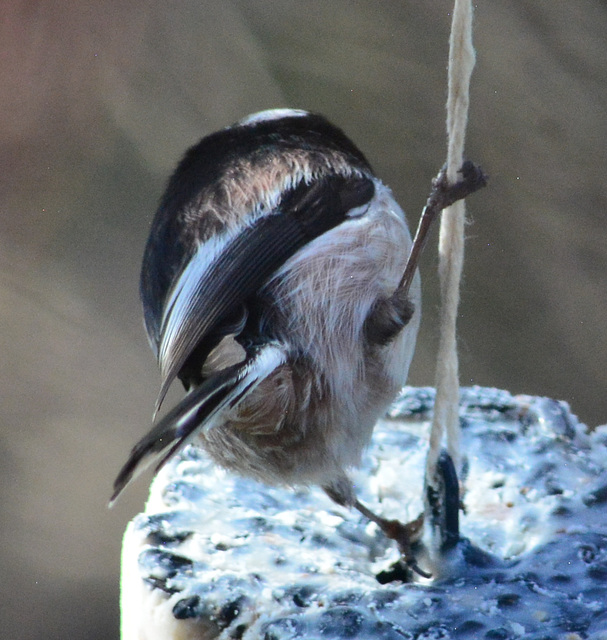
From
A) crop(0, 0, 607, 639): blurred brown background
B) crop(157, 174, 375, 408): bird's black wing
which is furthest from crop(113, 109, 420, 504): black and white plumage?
crop(0, 0, 607, 639): blurred brown background

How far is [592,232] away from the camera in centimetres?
159

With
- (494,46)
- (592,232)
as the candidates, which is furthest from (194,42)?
(592,232)

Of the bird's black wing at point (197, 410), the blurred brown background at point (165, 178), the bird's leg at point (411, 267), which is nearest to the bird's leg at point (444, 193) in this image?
the bird's leg at point (411, 267)

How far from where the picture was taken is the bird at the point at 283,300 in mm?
653

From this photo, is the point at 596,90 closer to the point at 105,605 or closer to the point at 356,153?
the point at 356,153

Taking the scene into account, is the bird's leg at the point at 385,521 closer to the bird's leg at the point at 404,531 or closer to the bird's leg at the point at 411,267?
the bird's leg at the point at 404,531

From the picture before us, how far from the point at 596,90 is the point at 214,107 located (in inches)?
28.7

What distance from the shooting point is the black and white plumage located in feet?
2.14

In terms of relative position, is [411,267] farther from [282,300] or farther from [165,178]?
[165,178]

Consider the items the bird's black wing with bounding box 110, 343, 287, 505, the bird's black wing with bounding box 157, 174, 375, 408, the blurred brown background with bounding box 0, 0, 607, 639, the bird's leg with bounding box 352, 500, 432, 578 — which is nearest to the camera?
the bird's black wing with bounding box 110, 343, 287, 505

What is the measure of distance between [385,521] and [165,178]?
0.91 metres

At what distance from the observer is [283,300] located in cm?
69

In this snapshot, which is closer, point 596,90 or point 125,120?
point 596,90

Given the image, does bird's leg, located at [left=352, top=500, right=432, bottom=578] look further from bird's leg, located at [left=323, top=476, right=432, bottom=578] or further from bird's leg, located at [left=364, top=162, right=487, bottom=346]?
bird's leg, located at [left=364, top=162, right=487, bottom=346]
